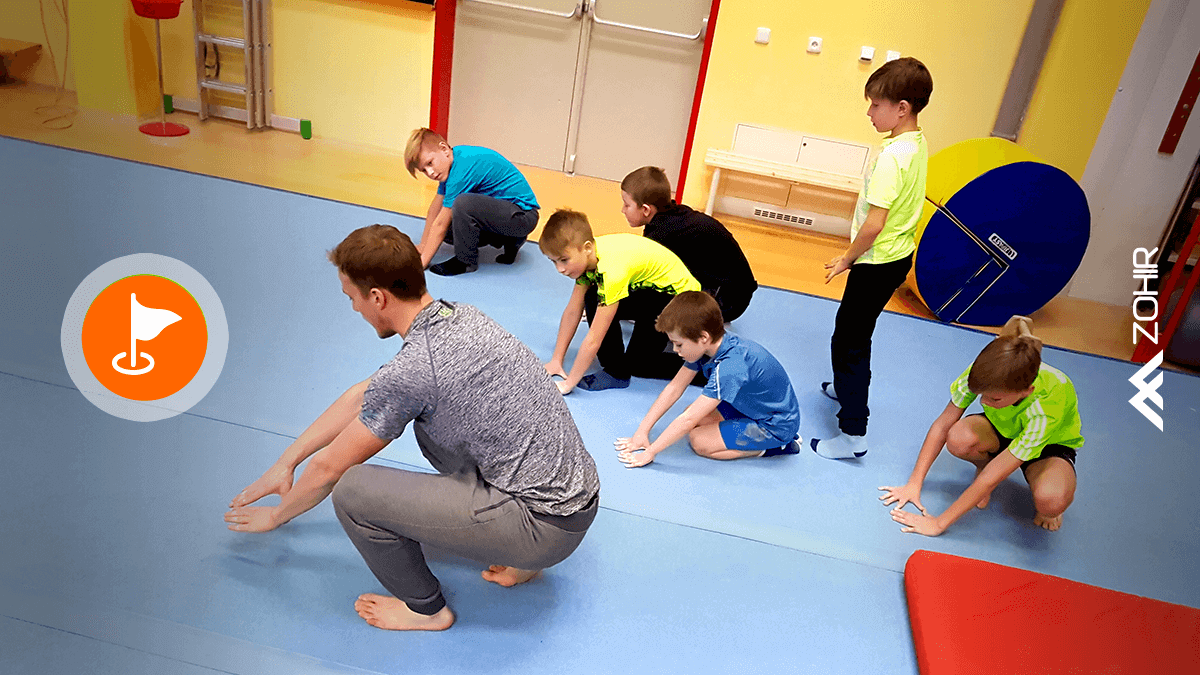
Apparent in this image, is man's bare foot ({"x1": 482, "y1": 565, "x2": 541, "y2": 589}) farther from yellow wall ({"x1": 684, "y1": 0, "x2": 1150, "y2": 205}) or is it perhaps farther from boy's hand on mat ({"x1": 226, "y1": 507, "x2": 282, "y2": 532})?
yellow wall ({"x1": 684, "y1": 0, "x2": 1150, "y2": 205})

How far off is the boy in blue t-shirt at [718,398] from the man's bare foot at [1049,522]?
2.79 feet

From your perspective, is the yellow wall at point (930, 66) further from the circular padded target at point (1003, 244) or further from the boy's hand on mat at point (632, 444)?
the boy's hand on mat at point (632, 444)

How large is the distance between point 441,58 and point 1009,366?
423 centimetres

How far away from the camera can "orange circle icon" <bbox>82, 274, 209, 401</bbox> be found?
2811 millimetres

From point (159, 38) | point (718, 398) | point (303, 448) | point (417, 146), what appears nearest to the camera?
point (303, 448)

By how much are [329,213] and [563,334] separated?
6.36ft

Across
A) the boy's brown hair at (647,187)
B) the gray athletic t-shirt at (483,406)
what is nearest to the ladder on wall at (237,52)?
the boy's brown hair at (647,187)

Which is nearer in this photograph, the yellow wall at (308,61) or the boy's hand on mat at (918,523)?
the boy's hand on mat at (918,523)

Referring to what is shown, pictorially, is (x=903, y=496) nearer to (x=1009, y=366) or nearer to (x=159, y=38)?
(x=1009, y=366)

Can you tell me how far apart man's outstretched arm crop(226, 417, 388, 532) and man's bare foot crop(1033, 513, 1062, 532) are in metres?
2.30

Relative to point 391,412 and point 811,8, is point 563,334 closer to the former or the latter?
point 391,412

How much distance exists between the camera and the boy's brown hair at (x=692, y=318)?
263cm

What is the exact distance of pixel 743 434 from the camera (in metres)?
2.90

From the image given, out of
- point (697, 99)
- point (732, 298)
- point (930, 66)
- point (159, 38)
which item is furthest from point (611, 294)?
point (159, 38)
